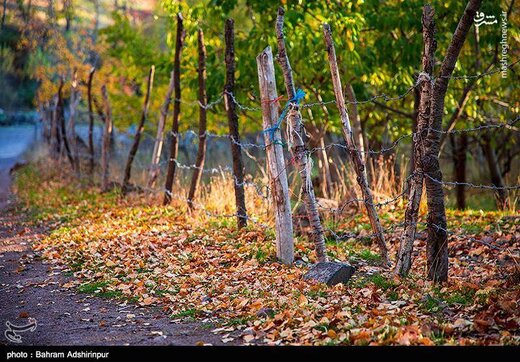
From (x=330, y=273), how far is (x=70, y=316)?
104 inches

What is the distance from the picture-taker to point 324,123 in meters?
14.5

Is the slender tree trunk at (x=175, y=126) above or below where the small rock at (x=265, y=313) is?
above

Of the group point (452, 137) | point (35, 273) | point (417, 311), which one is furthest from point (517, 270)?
point (452, 137)

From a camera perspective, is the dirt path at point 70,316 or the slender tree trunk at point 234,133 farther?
the slender tree trunk at point 234,133

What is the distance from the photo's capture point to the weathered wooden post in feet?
26.2

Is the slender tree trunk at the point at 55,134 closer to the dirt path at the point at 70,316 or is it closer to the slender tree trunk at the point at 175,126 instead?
the slender tree trunk at the point at 175,126

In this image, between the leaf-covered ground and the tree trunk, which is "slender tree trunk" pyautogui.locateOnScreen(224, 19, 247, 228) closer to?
the leaf-covered ground

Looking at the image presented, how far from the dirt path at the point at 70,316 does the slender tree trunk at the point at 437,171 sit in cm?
238

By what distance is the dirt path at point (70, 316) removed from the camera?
19.0 ft

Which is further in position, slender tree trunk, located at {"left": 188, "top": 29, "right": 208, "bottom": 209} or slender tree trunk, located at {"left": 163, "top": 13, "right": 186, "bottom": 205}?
slender tree trunk, located at {"left": 163, "top": 13, "right": 186, "bottom": 205}

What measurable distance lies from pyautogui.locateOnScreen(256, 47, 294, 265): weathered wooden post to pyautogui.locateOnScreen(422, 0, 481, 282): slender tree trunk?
72.0 inches

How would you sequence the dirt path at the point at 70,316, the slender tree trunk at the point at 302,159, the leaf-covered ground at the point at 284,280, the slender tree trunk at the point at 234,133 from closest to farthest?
the leaf-covered ground at the point at 284,280, the dirt path at the point at 70,316, the slender tree trunk at the point at 302,159, the slender tree trunk at the point at 234,133

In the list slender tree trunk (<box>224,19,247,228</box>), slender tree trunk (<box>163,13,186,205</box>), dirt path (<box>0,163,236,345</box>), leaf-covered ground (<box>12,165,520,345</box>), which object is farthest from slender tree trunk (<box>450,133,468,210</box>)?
dirt path (<box>0,163,236,345</box>)

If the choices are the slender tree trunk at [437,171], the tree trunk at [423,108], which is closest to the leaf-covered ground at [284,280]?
the slender tree trunk at [437,171]
